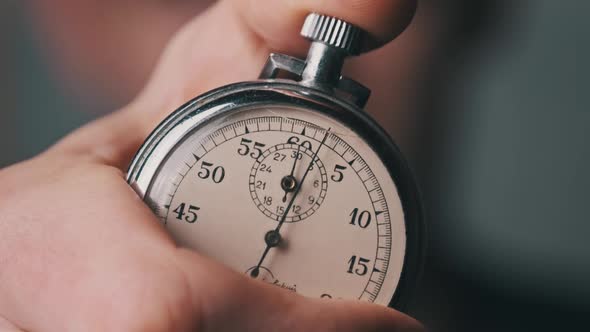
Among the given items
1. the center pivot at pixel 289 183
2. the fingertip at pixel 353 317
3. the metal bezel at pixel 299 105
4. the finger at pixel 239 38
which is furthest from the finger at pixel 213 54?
the fingertip at pixel 353 317

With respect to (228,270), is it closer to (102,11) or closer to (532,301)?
(102,11)

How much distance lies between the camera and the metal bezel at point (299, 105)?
1.07 metres

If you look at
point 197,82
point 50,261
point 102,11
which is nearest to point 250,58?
point 197,82

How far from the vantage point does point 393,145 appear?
3.61ft

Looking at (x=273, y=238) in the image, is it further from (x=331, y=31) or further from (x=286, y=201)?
(x=331, y=31)

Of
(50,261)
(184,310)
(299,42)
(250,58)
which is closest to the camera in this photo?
(184,310)

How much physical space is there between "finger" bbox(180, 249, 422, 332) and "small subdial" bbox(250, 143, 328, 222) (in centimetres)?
13

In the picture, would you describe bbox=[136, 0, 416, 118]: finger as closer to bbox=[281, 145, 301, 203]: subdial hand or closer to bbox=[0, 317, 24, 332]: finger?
bbox=[281, 145, 301, 203]: subdial hand

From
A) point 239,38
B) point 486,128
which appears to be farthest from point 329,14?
point 486,128

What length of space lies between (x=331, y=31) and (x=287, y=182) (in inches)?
8.5

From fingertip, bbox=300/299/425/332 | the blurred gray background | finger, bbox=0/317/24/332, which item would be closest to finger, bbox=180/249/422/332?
fingertip, bbox=300/299/425/332

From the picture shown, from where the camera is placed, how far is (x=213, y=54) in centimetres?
147

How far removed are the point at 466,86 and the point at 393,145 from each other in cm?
151

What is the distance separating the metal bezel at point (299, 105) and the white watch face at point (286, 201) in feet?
Result: 0.04
